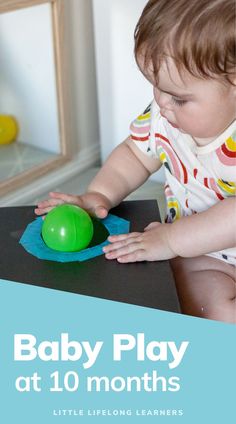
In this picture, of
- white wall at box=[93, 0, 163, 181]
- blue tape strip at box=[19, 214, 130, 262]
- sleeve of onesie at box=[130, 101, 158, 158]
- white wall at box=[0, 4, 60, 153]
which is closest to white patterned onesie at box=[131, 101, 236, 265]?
sleeve of onesie at box=[130, 101, 158, 158]

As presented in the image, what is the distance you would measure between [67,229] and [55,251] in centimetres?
4

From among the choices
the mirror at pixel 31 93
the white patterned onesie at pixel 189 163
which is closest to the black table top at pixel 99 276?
the white patterned onesie at pixel 189 163

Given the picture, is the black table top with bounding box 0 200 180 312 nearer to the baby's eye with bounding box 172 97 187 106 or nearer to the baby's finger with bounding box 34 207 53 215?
the baby's finger with bounding box 34 207 53 215

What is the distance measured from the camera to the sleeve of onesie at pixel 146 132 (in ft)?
3.23

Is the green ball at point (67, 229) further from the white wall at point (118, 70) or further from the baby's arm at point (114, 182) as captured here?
the white wall at point (118, 70)

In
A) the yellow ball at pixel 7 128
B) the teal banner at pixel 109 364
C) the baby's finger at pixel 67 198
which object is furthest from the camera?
the yellow ball at pixel 7 128

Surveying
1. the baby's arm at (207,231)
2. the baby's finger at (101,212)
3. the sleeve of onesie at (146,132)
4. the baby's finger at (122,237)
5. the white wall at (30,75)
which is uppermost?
the sleeve of onesie at (146,132)

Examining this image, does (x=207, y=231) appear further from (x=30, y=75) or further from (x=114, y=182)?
(x=30, y=75)

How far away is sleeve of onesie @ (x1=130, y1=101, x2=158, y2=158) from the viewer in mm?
983

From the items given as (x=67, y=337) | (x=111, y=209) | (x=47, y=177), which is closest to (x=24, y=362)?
(x=67, y=337)

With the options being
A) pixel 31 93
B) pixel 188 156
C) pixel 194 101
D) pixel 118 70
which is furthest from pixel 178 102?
pixel 31 93

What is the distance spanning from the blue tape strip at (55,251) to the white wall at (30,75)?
0.79 metres

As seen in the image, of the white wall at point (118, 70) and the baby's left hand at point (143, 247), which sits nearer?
the baby's left hand at point (143, 247)

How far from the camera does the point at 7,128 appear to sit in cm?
171
